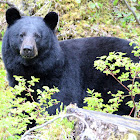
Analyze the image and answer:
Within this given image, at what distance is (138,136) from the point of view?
7.18 ft

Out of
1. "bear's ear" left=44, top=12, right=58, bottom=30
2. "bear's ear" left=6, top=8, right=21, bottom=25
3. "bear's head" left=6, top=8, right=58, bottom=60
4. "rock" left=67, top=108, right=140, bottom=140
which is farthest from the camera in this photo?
"bear's ear" left=44, top=12, right=58, bottom=30

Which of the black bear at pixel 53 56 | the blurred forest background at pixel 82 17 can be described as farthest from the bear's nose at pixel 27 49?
the blurred forest background at pixel 82 17

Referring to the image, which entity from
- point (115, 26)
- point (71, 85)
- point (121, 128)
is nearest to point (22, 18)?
point (71, 85)

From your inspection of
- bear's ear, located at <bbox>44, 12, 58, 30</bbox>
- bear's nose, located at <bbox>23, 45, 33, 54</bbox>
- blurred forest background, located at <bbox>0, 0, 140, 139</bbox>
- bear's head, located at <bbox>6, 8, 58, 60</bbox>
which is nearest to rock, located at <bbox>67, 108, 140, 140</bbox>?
bear's nose, located at <bbox>23, 45, 33, 54</bbox>

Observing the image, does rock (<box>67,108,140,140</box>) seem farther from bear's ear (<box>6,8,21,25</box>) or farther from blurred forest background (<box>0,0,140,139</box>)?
blurred forest background (<box>0,0,140,139</box>)

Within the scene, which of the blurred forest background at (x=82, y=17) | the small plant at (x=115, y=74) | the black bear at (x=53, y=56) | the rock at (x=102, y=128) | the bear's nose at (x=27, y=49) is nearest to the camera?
the rock at (x=102, y=128)

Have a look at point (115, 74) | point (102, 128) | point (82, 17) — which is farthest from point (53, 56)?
point (82, 17)

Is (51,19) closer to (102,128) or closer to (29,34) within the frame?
(29,34)

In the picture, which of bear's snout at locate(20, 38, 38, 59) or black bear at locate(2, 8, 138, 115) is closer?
bear's snout at locate(20, 38, 38, 59)

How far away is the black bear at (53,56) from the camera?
4855 mm

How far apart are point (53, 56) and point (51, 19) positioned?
703 millimetres

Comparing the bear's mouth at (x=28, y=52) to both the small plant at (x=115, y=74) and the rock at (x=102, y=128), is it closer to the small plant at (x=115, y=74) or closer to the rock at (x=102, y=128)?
the small plant at (x=115, y=74)

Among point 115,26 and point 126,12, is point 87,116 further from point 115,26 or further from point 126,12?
point 126,12

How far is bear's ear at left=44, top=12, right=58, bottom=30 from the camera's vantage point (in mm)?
5184
